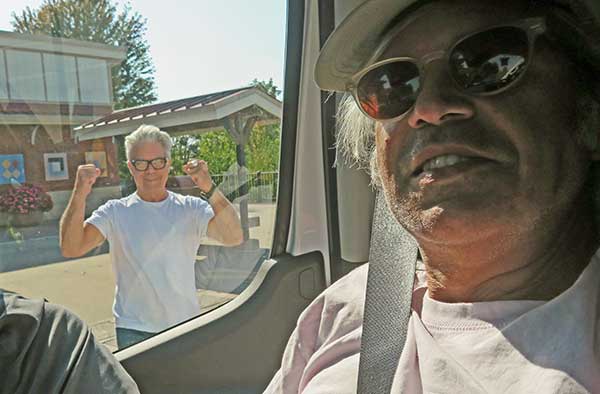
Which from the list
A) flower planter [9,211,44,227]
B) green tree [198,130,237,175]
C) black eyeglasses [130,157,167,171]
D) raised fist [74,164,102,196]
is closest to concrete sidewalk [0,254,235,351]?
flower planter [9,211,44,227]

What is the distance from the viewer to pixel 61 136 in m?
1.83

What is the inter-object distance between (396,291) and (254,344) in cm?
103

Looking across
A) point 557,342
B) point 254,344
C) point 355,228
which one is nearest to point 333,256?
point 355,228

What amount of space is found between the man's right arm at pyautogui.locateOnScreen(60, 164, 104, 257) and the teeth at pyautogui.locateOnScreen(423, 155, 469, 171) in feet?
4.10

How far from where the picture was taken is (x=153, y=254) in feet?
7.59

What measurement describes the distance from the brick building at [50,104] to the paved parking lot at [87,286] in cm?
20

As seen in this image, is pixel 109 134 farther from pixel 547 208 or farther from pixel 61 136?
pixel 547 208

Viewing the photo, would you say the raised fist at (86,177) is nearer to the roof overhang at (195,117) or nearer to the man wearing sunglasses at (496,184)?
the roof overhang at (195,117)

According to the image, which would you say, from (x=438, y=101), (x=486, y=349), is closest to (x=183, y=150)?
(x=438, y=101)

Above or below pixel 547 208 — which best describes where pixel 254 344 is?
below

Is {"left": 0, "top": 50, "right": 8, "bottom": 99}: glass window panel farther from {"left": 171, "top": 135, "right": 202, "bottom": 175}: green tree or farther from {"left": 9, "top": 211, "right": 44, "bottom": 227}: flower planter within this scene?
{"left": 171, "top": 135, "right": 202, "bottom": 175}: green tree

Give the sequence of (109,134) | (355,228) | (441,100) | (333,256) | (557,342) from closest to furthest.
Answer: (557,342), (441,100), (109,134), (355,228), (333,256)

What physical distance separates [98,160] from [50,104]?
10.3 inches

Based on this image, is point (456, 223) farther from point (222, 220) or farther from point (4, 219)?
point (222, 220)
